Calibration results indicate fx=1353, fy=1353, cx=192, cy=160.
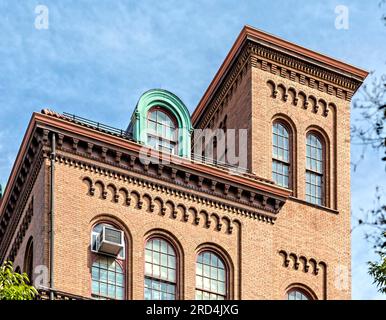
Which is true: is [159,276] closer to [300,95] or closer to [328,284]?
[328,284]

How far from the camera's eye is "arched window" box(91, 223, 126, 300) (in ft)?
131

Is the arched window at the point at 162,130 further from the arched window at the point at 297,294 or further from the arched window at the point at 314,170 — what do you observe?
the arched window at the point at 297,294

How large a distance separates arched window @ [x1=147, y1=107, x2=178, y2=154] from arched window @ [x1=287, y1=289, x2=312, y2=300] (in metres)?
5.98

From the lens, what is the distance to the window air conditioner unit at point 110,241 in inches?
1574

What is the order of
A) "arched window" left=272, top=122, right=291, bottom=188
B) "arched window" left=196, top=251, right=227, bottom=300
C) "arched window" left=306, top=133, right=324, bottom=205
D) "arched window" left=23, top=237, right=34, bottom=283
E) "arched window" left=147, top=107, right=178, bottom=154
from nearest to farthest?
"arched window" left=23, top=237, right=34, bottom=283 → "arched window" left=196, top=251, right=227, bottom=300 → "arched window" left=147, top=107, right=178, bottom=154 → "arched window" left=272, top=122, right=291, bottom=188 → "arched window" left=306, top=133, right=324, bottom=205

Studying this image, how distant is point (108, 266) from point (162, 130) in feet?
18.3

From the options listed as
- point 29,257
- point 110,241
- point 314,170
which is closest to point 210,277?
point 110,241

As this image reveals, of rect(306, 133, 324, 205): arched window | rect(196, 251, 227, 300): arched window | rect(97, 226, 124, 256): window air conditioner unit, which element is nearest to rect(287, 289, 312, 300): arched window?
rect(196, 251, 227, 300): arched window

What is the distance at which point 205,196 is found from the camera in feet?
142

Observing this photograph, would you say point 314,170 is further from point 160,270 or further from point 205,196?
point 160,270

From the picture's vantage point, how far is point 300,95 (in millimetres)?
48312

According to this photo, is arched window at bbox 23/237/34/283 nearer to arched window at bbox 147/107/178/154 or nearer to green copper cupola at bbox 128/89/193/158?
green copper cupola at bbox 128/89/193/158

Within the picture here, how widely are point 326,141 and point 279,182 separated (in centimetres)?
276
